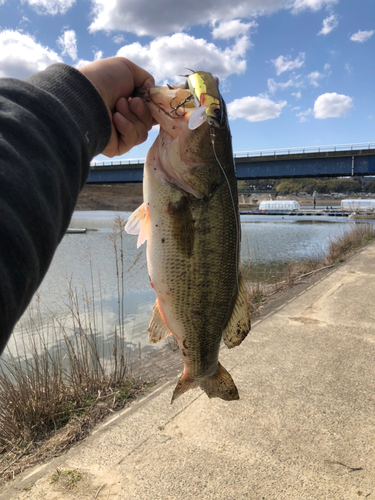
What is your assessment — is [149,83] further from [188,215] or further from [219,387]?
[219,387]

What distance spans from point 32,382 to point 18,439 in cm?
57

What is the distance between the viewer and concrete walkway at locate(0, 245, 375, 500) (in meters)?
2.62

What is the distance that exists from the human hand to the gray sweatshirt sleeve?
0.50m

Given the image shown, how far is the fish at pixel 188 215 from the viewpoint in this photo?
5.59 feet

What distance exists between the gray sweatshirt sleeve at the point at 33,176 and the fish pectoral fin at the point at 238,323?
1.13m

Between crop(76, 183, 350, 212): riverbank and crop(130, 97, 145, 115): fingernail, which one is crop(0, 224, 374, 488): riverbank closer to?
crop(130, 97, 145, 115): fingernail

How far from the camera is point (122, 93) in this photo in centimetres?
179

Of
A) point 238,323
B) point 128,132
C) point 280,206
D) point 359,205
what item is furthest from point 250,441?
point 280,206

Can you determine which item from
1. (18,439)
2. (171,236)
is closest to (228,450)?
(18,439)

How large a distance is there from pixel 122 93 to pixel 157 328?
1.22m

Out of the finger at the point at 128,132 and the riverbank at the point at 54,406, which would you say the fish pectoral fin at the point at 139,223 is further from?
the riverbank at the point at 54,406

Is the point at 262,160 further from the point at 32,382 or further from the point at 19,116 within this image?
the point at 19,116

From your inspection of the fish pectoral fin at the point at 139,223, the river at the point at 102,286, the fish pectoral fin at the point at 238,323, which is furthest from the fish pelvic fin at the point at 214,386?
the river at the point at 102,286

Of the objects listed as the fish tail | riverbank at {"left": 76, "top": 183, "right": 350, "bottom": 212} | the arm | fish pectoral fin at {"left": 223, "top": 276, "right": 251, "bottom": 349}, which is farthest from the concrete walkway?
riverbank at {"left": 76, "top": 183, "right": 350, "bottom": 212}
